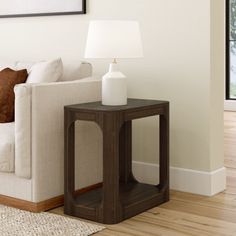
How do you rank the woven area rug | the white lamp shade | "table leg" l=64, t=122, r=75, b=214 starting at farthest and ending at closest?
1. "table leg" l=64, t=122, r=75, b=214
2. the white lamp shade
3. the woven area rug

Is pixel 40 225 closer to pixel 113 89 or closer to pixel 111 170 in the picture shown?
pixel 111 170

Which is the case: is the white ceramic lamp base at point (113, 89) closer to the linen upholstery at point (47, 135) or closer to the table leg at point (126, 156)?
the linen upholstery at point (47, 135)

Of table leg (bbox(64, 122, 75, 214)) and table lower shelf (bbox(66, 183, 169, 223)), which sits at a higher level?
table leg (bbox(64, 122, 75, 214))

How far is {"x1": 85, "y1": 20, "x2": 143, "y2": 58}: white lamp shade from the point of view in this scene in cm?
286

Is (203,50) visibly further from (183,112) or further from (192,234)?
(192,234)

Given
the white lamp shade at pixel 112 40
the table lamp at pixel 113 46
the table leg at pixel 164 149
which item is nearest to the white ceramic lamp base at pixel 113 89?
the table lamp at pixel 113 46

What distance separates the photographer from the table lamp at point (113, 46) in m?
2.86

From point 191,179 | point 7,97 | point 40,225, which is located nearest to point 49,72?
point 7,97

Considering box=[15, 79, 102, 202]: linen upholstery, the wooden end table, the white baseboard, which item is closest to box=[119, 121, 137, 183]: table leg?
the wooden end table

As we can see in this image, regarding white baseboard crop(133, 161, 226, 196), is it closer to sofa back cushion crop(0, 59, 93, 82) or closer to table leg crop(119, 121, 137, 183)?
table leg crop(119, 121, 137, 183)

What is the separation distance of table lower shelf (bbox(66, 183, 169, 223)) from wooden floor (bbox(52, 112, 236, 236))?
44 millimetres

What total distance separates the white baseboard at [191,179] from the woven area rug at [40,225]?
84 centimetres

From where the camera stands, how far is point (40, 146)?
2936 mm

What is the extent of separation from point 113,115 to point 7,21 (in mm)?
1885
